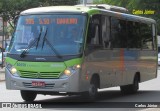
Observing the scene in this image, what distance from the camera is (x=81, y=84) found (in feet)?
47.3

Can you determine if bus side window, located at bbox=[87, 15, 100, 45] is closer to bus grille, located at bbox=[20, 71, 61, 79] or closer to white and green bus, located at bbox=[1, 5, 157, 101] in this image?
white and green bus, located at bbox=[1, 5, 157, 101]

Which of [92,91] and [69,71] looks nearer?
[69,71]

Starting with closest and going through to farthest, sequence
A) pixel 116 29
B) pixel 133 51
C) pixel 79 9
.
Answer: pixel 79 9
pixel 116 29
pixel 133 51

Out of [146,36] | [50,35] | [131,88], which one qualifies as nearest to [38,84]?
[50,35]

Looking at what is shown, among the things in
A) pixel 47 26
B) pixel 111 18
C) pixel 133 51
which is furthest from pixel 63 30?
pixel 133 51

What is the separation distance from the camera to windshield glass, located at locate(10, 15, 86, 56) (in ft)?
47.8

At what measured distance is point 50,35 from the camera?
584 inches

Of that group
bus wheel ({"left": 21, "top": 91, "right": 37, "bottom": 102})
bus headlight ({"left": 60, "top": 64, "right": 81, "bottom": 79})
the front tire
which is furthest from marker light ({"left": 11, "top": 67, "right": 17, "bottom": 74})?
the front tire

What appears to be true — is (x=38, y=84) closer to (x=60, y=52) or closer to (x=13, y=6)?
(x=60, y=52)

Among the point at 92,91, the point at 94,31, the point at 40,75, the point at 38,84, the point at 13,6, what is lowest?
the point at 13,6

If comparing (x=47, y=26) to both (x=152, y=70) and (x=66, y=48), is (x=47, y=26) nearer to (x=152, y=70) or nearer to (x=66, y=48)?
(x=66, y=48)

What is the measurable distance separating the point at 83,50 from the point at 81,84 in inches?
38.6

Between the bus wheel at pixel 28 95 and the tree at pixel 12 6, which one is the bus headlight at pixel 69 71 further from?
the tree at pixel 12 6

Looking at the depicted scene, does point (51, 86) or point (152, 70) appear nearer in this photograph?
point (51, 86)
